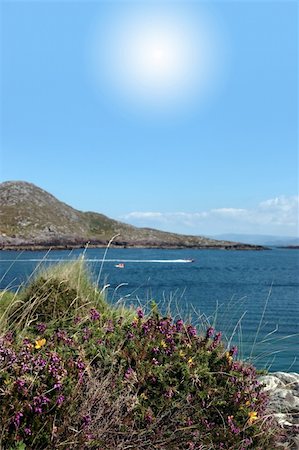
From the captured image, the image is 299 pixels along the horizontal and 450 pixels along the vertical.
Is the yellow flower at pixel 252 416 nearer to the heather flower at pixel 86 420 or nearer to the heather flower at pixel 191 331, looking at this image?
the heather flower at pixel 191 331

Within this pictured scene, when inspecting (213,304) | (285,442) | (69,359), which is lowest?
(213,304)

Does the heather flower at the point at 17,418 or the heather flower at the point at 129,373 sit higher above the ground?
the heather flower at the point at 129,373

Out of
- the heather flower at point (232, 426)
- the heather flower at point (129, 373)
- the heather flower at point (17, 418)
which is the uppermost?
the heather flower at point (129, 373)

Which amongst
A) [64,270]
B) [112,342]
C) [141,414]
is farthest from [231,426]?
[64,270]

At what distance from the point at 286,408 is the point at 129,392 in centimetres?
288

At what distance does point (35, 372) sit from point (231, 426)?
1.99 m

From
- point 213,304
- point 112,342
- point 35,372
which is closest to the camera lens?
point 35,372

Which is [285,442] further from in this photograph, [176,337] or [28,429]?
[28,429]

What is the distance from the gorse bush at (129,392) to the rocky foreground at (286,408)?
1.08 feet

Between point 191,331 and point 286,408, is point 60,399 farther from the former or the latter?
point 286,408

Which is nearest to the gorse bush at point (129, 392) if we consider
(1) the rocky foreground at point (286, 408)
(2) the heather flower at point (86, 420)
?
(2) the heather flower at point (86, 420)

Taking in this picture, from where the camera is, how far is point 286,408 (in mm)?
6586

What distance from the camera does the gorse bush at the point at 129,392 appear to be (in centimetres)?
392

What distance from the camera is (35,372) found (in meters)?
4.04
